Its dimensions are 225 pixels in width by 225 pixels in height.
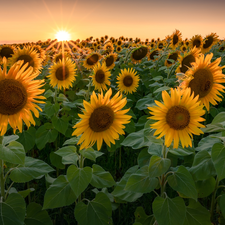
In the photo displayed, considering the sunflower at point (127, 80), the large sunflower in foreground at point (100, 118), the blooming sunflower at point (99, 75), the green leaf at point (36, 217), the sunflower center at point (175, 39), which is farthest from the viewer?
the sunflower center at point (175, 39)

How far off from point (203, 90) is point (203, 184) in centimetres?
105

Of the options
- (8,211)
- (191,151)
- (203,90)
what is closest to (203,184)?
(191,151)

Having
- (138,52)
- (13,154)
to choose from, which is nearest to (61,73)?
(13,154)

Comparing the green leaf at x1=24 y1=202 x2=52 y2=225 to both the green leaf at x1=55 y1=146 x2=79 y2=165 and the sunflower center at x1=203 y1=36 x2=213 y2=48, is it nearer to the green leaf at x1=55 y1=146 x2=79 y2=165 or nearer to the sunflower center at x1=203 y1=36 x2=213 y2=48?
the green leaf at x1=55 y1=146 x2=79 y2=165

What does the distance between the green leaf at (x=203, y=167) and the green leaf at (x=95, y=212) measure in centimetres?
86

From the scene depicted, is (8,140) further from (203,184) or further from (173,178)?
(203,184)

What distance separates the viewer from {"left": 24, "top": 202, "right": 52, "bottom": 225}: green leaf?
2.03 m

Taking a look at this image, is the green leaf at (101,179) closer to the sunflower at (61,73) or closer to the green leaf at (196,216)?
the green leaf at (196,216)

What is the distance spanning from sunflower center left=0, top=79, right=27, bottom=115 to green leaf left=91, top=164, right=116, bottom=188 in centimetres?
94

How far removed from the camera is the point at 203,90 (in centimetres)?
249

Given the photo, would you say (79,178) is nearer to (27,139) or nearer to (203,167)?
(203,167)

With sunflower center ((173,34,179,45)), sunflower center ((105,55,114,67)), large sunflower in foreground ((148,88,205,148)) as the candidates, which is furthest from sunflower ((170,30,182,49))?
large sunflower in foreground ((148,88,205,148))

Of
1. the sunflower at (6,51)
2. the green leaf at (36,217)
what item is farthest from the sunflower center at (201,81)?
the sunflower at (6,51)

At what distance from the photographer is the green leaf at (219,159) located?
1.65m
